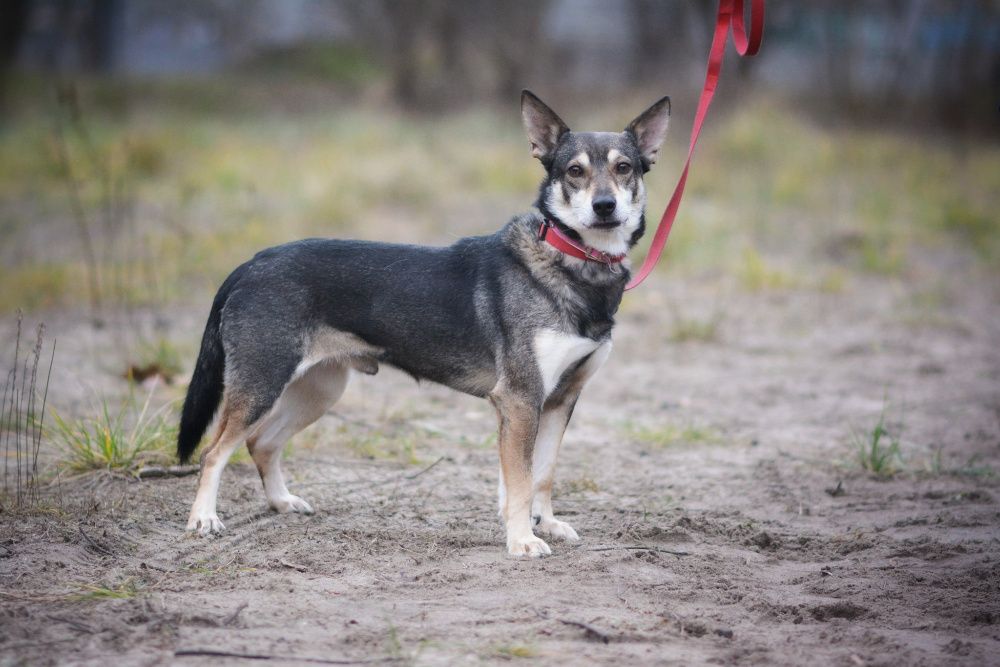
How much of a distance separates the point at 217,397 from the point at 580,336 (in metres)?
1.76

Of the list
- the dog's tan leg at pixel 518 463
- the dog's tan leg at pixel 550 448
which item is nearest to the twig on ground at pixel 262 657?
the dog's tan leg at pixel 518 463

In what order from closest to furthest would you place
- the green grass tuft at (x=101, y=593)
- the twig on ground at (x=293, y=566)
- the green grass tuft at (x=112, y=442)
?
the green grass tuft at (x=101, y=593), the twig on ground at (x=293, y=566), the green grass tuft at (x=112, y=442)

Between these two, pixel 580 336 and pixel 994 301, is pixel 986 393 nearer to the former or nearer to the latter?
pixel 994 301

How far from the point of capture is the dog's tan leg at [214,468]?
496 centimetres

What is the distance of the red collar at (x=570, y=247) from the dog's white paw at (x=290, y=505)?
1783mm

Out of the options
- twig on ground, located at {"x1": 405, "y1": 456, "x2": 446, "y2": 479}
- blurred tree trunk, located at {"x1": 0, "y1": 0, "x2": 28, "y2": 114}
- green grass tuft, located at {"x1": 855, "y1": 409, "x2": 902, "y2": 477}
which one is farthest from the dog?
blurred tree trunk, located at {"x1": 0, "y1": 0, "x2": 28, "y2": 114}

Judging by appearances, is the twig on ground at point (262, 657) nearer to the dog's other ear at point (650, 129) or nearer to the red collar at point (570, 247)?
the red collar at point (570, 247)

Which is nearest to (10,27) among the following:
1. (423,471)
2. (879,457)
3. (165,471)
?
(165,471)

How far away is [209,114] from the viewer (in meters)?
19.8

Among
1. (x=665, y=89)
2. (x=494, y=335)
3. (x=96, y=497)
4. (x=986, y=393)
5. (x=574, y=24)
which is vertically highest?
(x=574, y=24)

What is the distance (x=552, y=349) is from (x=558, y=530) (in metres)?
0.91

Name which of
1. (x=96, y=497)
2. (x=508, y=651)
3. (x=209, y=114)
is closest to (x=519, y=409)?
(x=508, y=651)

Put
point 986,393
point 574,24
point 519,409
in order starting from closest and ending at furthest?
point 519,409
point 986,393
point 574,24

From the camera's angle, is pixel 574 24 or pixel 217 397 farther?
pixel 574 24
